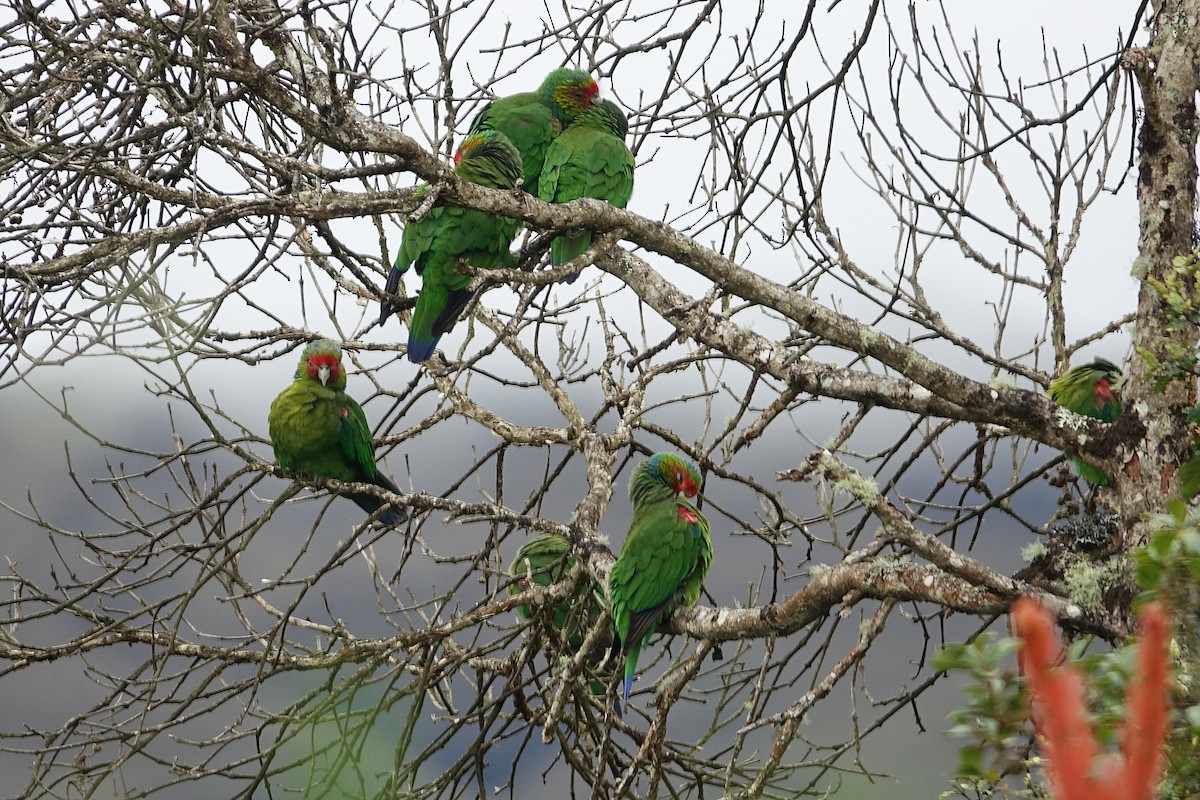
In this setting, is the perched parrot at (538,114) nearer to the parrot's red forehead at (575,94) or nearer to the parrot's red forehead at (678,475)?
the parrot's red forehead at (575,94)

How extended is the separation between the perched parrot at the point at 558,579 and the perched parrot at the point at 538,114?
5.55 ft

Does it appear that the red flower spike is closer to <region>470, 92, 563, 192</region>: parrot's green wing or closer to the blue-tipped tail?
the blue-tipped tail

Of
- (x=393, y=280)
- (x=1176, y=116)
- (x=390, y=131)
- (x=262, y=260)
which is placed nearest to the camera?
(x=262, y=260)

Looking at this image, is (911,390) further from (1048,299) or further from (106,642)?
(106,642)

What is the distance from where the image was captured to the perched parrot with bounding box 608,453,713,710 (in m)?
3.65

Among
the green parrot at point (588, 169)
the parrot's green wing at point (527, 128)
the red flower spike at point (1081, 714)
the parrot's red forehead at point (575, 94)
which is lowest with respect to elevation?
the red flower spike at point (1081, 714)

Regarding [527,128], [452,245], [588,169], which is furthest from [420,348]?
[527,128]

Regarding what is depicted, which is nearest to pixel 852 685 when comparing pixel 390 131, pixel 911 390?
pixel 911 390

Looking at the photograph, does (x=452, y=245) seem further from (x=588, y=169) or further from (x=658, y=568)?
(x=658, y=568)

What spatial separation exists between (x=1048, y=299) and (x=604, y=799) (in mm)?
3050

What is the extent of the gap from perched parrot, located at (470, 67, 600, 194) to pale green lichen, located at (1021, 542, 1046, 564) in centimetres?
278

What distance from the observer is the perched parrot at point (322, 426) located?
16.4 ft

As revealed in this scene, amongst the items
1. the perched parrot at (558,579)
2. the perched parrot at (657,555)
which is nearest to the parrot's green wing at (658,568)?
the perched parrot at (657,555)

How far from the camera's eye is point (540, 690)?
12.1 ft
